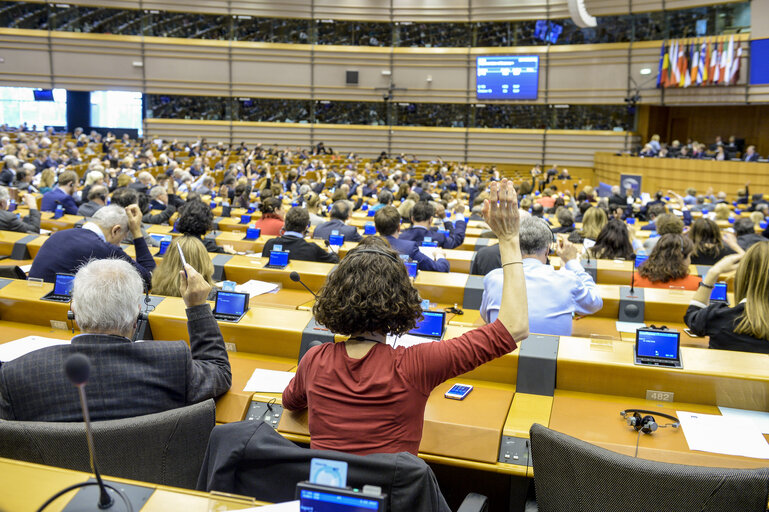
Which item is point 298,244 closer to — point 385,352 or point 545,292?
point 545,292

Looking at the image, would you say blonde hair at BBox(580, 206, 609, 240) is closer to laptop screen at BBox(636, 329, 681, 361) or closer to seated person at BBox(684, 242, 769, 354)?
seated person at BBox(684, 242, 769, 354)

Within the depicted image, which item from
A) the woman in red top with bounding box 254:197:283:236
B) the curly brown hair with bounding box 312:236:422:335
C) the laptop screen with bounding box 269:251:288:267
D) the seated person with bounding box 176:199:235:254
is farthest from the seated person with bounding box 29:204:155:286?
the woman in red top with bounding box 254:197:283:236

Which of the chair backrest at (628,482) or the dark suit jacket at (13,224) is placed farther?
the dark suit jacket at (13,224)

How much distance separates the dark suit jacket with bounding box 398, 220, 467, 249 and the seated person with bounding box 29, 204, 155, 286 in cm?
298

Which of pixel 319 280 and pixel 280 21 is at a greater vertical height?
pixel 280 21

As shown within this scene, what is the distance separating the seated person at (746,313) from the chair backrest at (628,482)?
1857 millimetres

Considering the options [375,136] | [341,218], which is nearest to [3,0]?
[375,136]

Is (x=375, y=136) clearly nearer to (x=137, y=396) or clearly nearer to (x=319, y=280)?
(x=319, y=280)

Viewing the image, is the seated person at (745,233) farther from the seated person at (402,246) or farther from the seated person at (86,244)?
the seated person at (86,244)

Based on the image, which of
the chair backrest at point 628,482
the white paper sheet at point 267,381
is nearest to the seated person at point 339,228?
the white paper sheet at point 267,381

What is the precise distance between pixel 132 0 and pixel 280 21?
4.90 metres

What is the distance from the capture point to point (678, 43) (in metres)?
18.6

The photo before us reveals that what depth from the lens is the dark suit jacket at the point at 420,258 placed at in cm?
548

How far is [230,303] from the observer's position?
3656mm
